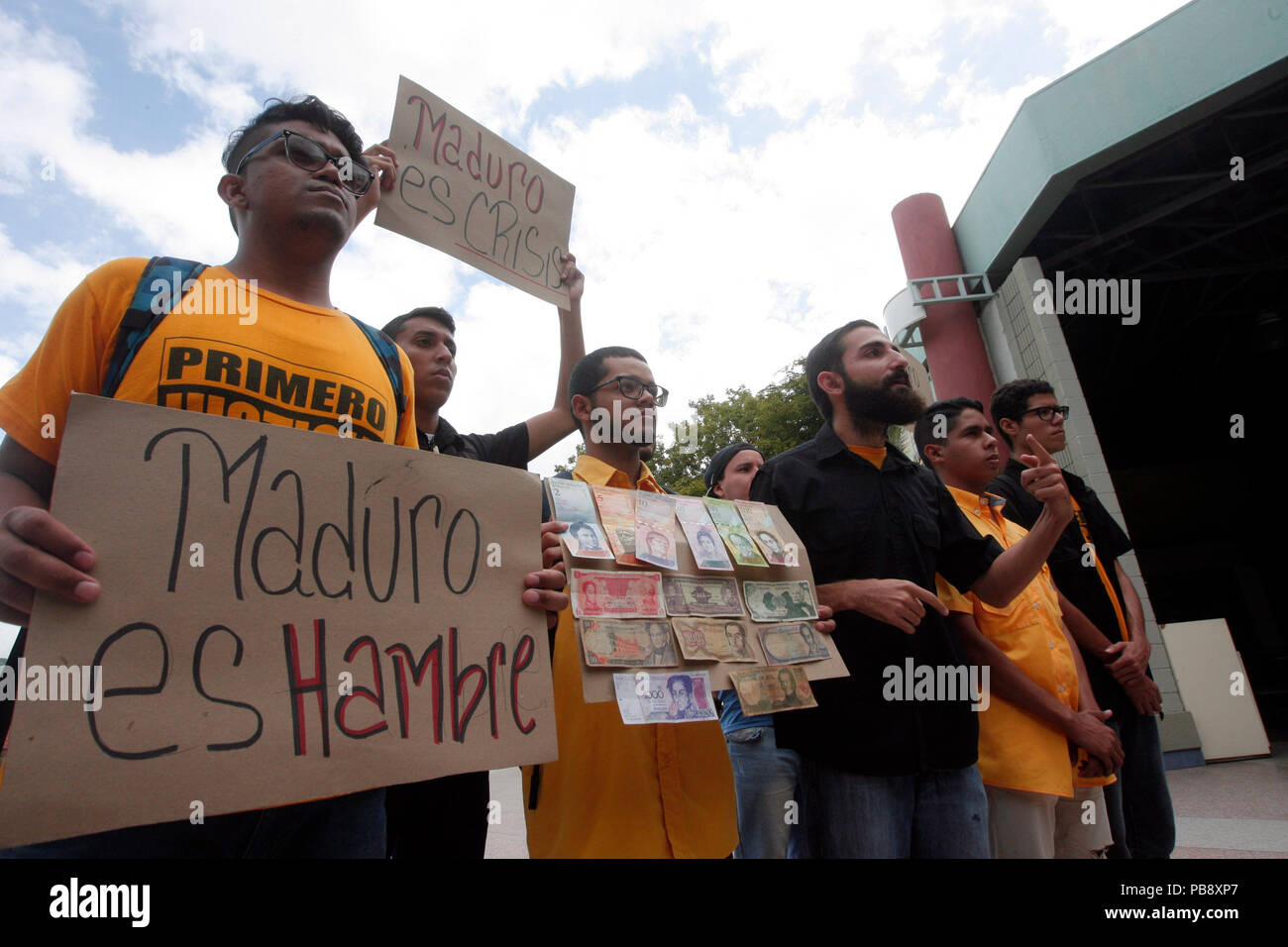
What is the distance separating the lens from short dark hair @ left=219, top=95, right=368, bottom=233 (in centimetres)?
151

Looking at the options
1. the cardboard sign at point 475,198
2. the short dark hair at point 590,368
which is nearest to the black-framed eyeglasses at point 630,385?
the short dark hair at point 590,368

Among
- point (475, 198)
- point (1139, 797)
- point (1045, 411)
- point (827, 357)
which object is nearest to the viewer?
point (475, 198)

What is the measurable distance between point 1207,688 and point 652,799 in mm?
7652

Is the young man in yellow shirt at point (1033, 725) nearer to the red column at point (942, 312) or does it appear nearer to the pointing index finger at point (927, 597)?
the pointing index finger at point (927, 597)

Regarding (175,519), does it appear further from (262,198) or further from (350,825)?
(262,198)

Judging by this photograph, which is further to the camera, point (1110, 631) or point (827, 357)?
point (1110, 631)

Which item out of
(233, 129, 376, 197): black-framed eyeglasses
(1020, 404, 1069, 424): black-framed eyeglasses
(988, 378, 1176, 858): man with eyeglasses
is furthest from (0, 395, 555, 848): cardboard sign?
(1020, 404, 1069, 424): black-framed eyeglasses

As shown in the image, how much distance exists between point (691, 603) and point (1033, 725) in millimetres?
1376

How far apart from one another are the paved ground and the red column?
14.0 feet

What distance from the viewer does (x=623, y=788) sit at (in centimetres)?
173

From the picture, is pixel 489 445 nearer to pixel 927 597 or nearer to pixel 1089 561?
pixel 927 597

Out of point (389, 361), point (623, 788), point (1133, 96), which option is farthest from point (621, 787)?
point (1133, 96)

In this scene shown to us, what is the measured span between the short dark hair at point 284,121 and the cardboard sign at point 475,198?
38 centimetres
